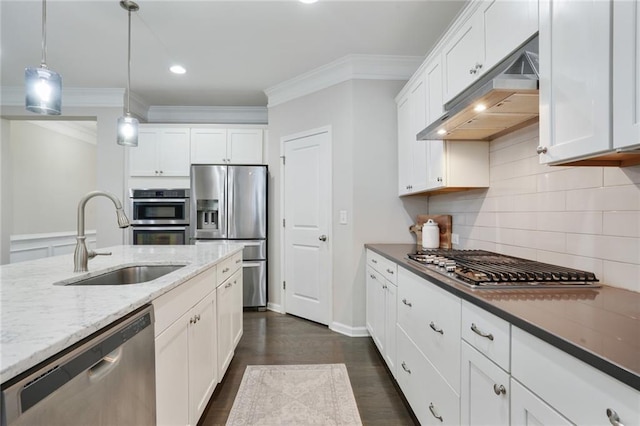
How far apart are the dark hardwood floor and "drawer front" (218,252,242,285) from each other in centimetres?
75

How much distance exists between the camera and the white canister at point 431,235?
2.77 metres

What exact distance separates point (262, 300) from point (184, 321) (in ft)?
8.44

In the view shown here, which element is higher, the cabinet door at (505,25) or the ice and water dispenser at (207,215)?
the cabinet door at (505,25)

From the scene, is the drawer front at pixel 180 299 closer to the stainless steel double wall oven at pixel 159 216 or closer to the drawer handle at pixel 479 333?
the drawer handle at pixel 479 333

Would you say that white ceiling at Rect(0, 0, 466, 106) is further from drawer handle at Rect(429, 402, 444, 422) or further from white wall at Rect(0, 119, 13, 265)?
drawer handle at Rect(429, 402, 444, 422)

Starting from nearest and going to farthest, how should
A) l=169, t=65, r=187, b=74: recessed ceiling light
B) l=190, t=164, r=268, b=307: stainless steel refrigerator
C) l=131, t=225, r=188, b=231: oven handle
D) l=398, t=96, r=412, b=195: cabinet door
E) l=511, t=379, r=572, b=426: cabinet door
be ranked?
l=511, t=379, r=572, b=426: cabinet door
l=398, t=96, r=412, b=195: cabinet door
l=169, t=65, r=187, b=74: recessed ceiling light
l=190, t=164, r=268, b=307: stainless steel refrigerator
l=131, t=225, r=188, b=231: oven handle

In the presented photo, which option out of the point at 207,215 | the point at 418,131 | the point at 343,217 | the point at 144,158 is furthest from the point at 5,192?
the point at 418,131

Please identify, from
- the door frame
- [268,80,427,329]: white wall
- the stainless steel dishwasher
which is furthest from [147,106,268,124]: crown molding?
the stainless steel dishwasher

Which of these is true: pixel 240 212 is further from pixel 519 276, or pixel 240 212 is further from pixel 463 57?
pixel 519 276

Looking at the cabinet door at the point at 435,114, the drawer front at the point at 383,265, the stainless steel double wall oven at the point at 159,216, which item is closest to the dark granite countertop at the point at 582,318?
the drawer front at the point at 383,265

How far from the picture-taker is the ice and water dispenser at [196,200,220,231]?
402cm

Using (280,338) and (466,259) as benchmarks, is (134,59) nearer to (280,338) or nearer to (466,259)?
(280,338)

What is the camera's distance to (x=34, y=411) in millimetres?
675

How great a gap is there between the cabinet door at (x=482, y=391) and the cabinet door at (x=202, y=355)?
4.09ft
